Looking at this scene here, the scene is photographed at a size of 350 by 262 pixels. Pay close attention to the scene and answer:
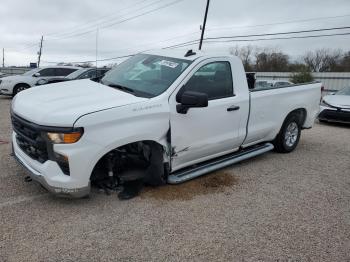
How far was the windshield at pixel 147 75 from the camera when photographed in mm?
4293

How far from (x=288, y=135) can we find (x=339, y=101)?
206 inches

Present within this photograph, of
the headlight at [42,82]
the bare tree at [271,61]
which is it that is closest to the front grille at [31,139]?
the headlight at [42,82]

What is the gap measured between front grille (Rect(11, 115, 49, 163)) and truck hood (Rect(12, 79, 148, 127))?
76mm

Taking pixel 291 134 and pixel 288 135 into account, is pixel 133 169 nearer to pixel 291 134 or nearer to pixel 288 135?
pixel 288 135

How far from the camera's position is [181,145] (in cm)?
432

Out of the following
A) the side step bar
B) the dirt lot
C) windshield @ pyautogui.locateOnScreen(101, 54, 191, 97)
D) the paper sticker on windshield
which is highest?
the paper sticker on windshield

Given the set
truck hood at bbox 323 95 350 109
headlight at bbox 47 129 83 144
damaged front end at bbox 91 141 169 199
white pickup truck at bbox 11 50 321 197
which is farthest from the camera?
truck hood at bbox 323 95 350 109

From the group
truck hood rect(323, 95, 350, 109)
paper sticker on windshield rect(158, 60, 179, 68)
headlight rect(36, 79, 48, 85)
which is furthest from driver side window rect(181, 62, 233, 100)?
headlight rect(36, 79, 48, 85)

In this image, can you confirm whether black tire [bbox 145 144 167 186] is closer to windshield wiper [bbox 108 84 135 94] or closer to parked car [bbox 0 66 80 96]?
windshield wiper [bbox 108 84 135 94]

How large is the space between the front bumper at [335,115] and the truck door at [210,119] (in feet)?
21.2

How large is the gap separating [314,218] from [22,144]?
3.51m

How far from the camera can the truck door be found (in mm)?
4289

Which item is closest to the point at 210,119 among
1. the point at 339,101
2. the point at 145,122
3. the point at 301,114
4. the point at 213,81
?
the point at 213,81

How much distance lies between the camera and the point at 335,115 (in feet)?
34.5
